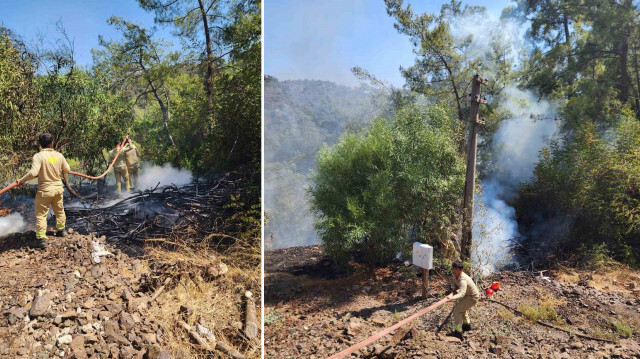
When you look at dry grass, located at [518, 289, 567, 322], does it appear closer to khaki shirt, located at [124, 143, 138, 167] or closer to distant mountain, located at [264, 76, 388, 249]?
distant mountain, located at [264, 76, 388, 249]

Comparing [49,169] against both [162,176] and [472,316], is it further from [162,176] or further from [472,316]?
[472,316]

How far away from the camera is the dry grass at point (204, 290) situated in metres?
2.93

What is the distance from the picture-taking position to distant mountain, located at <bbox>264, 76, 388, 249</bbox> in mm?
8180

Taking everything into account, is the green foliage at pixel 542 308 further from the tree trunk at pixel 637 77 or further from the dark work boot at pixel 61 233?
the dark work boot at pixel 61 233

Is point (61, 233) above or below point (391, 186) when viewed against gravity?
below

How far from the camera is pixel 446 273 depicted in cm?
563

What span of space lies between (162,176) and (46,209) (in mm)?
918

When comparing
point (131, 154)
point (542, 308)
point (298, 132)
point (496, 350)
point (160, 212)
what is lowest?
point (496, 350)

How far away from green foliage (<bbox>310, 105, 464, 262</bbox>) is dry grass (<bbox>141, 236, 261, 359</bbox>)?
8.32 ft

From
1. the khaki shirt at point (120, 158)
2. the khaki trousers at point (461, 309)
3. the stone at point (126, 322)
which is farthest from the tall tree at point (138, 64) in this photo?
the khaki trousers at point (461, 309)

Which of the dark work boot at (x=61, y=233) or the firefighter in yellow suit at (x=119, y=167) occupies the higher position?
the firefighter in yellow suit at (x=119, y=167)

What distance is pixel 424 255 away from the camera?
463 cm

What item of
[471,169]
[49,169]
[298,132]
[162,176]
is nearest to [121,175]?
[162,176]

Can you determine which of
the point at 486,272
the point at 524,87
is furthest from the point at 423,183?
the point at 524,87
